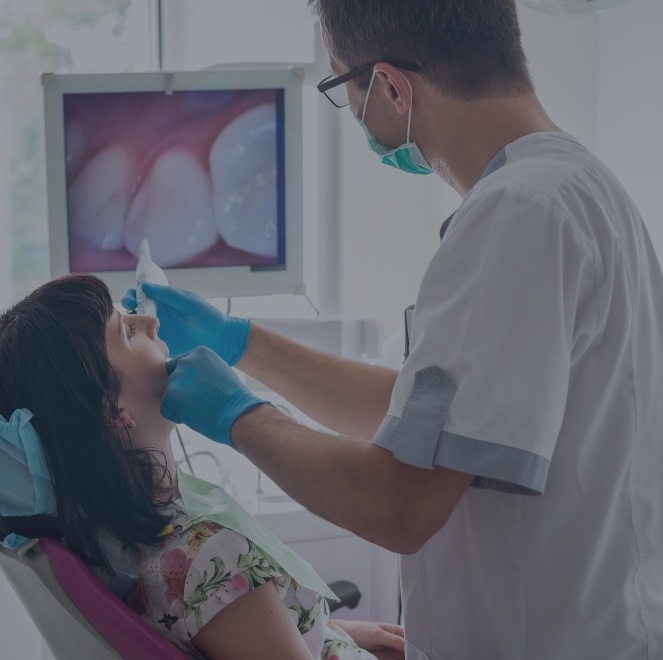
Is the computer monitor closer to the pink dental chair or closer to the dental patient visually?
the dental patient

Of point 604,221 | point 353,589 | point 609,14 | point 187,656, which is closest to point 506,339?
point 604,221

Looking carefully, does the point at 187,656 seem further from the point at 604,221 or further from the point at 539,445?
the point at 604,221

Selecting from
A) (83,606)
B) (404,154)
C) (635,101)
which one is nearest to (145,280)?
(404,154)

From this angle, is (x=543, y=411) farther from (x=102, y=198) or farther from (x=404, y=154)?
(x=102, y=198)

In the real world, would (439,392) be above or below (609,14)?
below

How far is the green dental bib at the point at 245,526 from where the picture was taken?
4.39 feet

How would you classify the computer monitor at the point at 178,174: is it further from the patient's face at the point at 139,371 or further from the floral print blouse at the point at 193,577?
the floral print blouse at the point at 193,577

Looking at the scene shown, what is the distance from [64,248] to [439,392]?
128 cm

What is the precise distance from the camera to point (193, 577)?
4.11 feet

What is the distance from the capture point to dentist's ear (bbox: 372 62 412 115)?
1229 mm

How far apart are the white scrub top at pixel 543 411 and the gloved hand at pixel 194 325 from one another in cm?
67

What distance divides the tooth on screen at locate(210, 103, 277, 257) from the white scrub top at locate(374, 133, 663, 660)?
1.01 m

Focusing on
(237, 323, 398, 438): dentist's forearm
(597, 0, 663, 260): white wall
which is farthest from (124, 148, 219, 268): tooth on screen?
(597, 0, 663, 260): white wall

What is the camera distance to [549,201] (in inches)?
40.1
